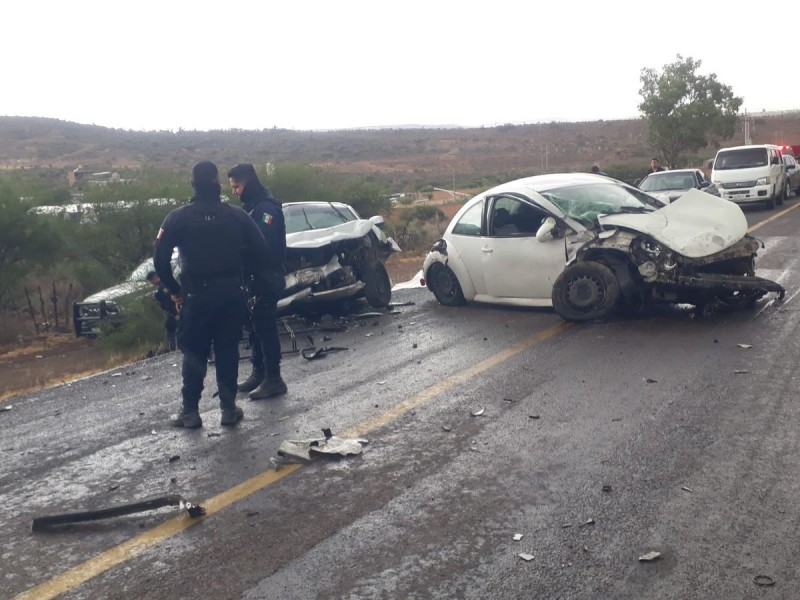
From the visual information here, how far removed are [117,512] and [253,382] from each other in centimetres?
325

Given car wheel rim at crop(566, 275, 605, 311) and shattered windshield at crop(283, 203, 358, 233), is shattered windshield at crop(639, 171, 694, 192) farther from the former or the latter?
car wheel rim at crop(566, 275, 605, 311)

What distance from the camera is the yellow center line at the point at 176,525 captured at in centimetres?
432

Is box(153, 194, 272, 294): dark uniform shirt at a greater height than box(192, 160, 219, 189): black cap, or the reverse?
box(192, 160, 219, 189): black cap

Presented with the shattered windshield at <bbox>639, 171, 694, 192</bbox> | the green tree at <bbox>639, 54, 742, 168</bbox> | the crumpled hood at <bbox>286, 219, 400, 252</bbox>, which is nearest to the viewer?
the crumpled hood at <bbox>286, 219, 400, 252</bbox>

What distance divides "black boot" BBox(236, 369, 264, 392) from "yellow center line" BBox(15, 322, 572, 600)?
1.63 metres

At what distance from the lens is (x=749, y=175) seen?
86.1 ft

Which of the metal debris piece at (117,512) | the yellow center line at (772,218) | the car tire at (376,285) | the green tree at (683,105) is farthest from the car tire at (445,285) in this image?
the green tree at (683,105)

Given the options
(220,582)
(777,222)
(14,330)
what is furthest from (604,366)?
(777,222)

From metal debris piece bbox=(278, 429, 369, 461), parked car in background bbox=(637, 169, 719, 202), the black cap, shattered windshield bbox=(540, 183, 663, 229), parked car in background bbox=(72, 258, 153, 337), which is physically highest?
the black cap

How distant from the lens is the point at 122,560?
15.0 feet

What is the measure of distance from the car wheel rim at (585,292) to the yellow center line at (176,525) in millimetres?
2606

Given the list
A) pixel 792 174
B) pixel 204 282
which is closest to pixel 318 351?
pixel 204 282

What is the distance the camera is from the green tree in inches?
1734

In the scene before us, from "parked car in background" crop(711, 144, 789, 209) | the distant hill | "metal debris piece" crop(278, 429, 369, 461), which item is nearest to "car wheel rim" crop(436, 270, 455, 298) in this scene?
"metal debris piece" crop(278, 429, 369, 461)
